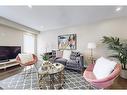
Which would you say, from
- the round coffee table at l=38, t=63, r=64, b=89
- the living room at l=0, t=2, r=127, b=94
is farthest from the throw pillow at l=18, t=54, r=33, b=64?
the round coffee table at l=38, t=63, r=64, b=89

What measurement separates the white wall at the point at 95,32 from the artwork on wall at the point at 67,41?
0.69 ft

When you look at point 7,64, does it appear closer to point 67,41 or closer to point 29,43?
point 29,43

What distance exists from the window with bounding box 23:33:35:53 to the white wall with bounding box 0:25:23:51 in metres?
0.47

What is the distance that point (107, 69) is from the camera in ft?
6.86

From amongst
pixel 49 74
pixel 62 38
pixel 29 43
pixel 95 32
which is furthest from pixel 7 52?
pixel 95 32

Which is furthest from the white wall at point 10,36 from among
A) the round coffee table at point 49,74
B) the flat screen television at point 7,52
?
the round coffee table at point 49,74

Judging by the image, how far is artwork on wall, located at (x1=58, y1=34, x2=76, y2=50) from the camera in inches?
218

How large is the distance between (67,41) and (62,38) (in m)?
0.39

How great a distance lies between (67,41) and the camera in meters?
5.73

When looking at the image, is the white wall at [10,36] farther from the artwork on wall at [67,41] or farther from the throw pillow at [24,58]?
the artwork on wall at [67,41]

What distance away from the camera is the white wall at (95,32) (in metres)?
4.27
